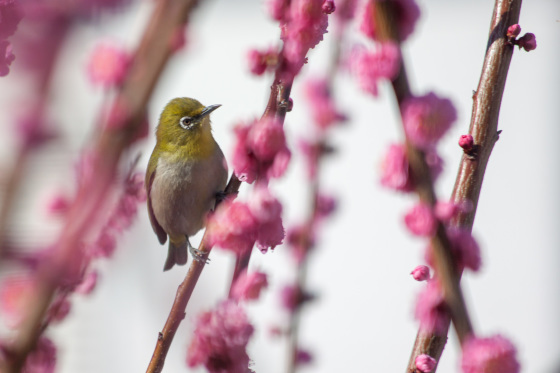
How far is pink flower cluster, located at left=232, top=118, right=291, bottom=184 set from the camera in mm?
1854

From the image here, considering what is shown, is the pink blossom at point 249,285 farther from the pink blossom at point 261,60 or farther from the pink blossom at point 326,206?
the pink blossom at point 326,206

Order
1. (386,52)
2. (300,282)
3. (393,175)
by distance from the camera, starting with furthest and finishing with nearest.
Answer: (300,282) < (393,175) < (386,52)

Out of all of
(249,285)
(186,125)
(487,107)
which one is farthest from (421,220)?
(186,125)

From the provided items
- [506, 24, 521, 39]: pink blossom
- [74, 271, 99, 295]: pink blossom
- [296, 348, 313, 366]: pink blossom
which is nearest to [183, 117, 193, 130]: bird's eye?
[296, 348, 313, 366]: pink blossom

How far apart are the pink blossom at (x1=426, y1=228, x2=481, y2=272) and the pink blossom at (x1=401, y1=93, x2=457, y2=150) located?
0.22 metres

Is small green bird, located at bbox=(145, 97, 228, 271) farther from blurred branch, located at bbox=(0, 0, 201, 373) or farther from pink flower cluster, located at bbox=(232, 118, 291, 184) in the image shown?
blurred branch, located at bbox=(0, 0, 201, 373)

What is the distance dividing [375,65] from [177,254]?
14.6 feet

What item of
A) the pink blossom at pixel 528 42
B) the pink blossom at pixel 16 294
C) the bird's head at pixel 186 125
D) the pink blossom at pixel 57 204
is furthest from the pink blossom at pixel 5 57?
the bird's head at pixel 186 125

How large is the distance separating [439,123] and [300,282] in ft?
4.56

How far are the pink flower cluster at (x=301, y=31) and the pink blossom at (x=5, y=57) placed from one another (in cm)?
76

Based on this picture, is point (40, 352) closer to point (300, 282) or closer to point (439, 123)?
point (300, 282)

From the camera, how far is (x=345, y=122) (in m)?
4.15

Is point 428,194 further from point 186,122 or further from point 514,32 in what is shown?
point 186,122

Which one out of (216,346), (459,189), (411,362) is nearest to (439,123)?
(459,189)
